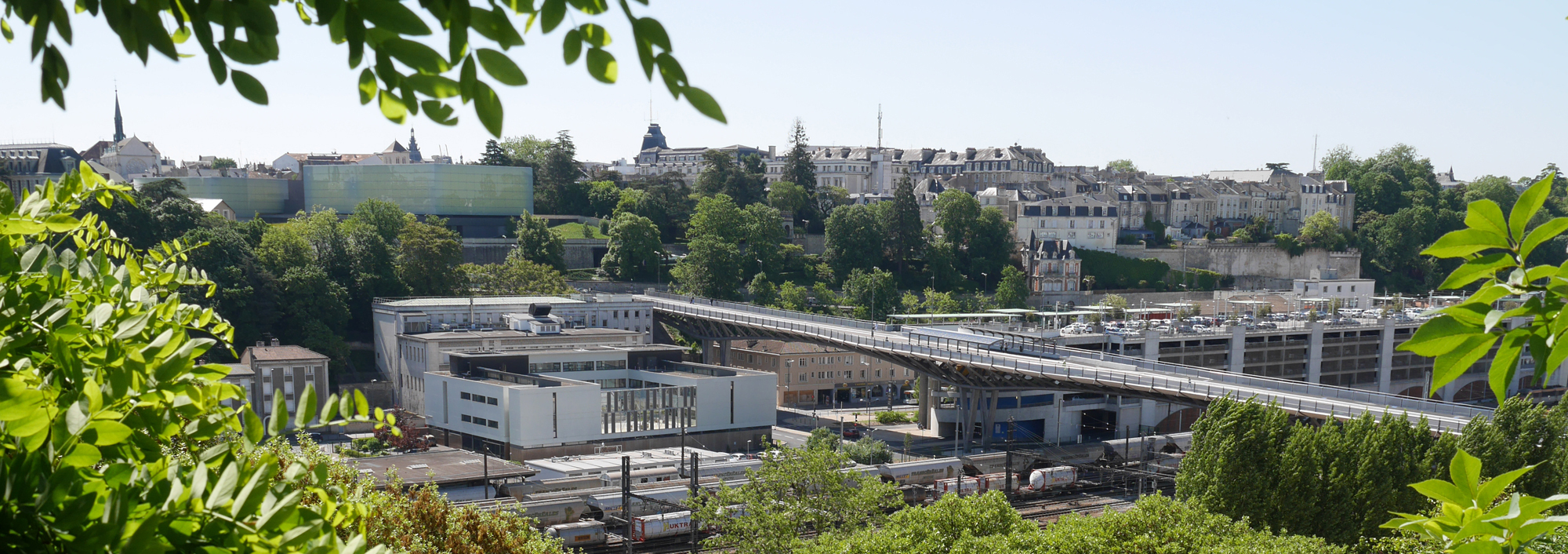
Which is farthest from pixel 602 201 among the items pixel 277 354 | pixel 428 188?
pixel 277 354

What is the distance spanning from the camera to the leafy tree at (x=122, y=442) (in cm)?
268

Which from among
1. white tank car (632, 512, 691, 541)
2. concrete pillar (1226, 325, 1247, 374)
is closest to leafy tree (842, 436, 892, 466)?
white tank car (632, 512, 691, 541)

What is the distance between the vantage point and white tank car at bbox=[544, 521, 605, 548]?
105ft

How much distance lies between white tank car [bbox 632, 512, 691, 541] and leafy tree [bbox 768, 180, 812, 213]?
5931cm

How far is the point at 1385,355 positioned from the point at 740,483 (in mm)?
42297

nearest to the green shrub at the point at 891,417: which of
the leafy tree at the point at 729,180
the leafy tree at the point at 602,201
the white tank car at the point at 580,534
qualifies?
the white tank car at the point at 580,534

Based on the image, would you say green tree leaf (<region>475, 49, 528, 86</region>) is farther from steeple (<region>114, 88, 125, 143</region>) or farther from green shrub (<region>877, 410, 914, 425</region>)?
steeple (<region>114, 88, 125, 143</region>)

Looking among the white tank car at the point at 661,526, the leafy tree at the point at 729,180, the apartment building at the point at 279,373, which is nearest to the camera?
the white tank car at the point at 661,526

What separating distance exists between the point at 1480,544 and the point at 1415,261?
11186 centimetres

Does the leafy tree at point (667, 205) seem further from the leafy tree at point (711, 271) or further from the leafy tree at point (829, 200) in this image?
the leafy tree at point (711, 271)

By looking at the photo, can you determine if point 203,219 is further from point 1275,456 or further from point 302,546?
point 302,546

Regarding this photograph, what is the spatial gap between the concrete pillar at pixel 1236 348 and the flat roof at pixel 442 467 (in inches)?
1418

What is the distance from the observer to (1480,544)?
3.08 metres

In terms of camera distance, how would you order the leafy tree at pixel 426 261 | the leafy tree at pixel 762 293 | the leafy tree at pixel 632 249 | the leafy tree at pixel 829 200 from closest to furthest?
the leafy tree at pixel 426 261, the leafy tree at pixel 762 293, the leafy tree at pixel 632 249, the leafy tree at pixel 829 200
